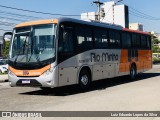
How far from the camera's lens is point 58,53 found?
13078mm

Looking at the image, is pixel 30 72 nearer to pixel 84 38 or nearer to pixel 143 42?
pixel 84 38

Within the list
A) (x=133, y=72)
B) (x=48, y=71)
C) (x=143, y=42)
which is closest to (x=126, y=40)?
(x=133, y=72)

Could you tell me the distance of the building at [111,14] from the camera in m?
51.4

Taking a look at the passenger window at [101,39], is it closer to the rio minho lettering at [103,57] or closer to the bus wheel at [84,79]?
the rio minho lettering at [103,57]

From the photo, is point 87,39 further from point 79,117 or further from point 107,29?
point 79,117

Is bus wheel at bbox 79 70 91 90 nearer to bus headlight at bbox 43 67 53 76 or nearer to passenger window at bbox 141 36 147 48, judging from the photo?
bus headlight at bbox 43 67 53 76

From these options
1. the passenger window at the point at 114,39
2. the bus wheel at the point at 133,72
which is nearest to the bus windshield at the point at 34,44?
the passenger window at the point at 114,39

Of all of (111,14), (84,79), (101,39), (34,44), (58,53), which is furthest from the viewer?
(111,14)

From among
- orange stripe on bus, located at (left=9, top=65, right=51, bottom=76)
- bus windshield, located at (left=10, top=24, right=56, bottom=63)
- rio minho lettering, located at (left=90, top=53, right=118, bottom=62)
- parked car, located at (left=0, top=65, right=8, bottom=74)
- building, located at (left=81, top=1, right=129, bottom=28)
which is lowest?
parked car, located at (left=0, top=65, right=8, bottom=74)

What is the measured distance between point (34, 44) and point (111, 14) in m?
40.6

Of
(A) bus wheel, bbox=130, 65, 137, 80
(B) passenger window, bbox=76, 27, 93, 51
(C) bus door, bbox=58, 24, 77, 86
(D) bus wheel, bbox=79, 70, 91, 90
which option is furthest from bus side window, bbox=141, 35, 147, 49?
(C) bus door, bbox=58, 24, 77, 86

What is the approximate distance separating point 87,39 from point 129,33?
18.3ft

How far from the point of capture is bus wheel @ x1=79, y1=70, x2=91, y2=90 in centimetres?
1482

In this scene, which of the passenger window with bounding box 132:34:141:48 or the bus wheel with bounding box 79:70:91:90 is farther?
the passenger window with bounding box 132:34:141:48
